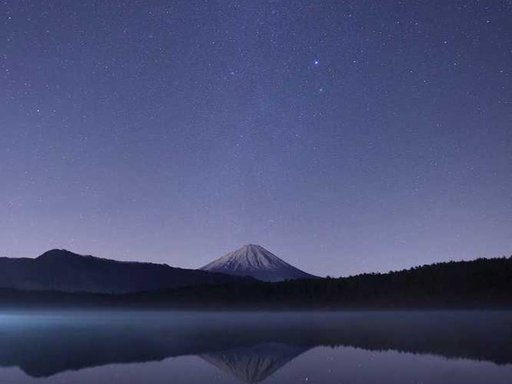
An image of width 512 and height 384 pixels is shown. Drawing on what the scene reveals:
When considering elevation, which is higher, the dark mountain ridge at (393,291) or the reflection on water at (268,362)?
the dark mountain ridge at (393,291)

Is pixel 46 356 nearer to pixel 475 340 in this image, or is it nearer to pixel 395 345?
pixel 395 345

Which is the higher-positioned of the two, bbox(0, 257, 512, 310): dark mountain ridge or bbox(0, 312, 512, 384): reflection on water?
bbox(0, 257, 512, 310): dark mountain ridge

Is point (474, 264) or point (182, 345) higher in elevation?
point (474, 264)

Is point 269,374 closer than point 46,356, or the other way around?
point 269,374

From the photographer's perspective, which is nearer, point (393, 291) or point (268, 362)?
point (268, 362)

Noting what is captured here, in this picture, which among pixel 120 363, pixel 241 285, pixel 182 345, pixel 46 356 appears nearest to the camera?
pixel 120 363

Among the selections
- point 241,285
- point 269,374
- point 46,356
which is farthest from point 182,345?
point 241,285

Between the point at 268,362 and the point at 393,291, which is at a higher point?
the point at 393,291

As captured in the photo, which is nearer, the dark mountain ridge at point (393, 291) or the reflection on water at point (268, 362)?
the reflection on water at point (268, 362)

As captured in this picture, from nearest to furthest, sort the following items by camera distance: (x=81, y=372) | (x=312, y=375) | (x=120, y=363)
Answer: (x=312, y=375) < (x=81, y=372) < (x=120, y=363)

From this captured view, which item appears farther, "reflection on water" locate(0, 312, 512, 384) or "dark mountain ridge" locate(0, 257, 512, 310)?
"dark mountain ridge" locate(0, 257, 512, 310)
